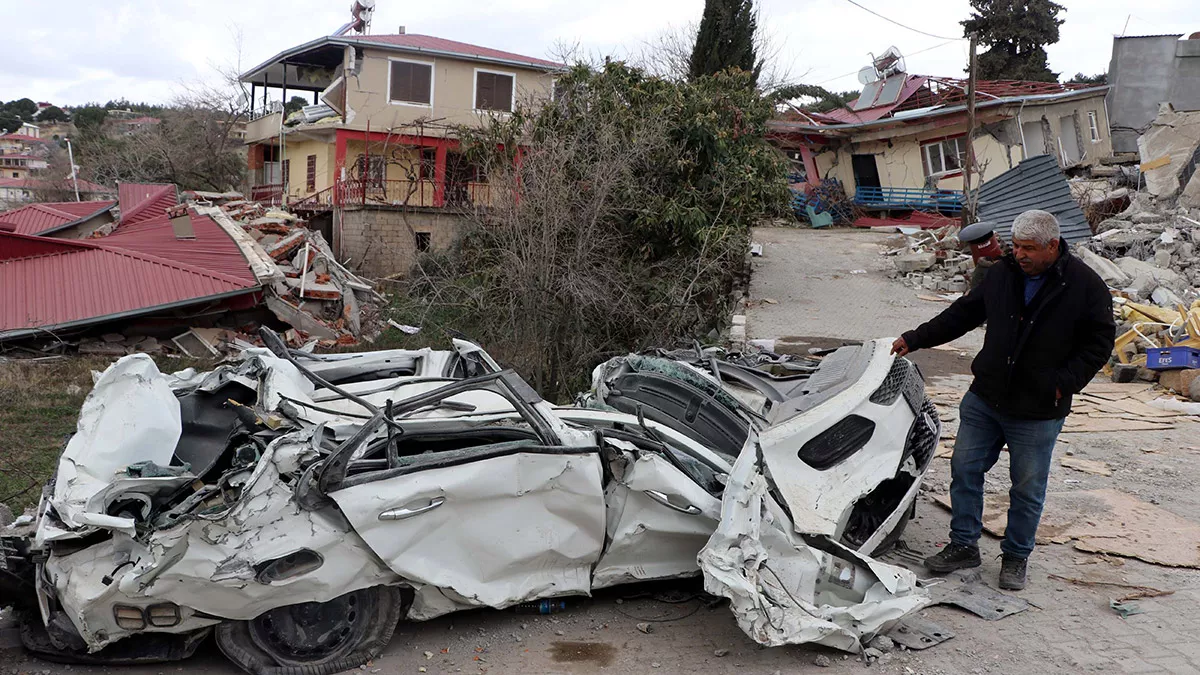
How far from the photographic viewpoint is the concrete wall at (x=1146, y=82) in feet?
113

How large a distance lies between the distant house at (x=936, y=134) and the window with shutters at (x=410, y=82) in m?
11.7

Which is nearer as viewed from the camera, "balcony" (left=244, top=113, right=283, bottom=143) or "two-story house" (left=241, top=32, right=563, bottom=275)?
"two-story house" (left=241, top=32, right=563, bottom=275)

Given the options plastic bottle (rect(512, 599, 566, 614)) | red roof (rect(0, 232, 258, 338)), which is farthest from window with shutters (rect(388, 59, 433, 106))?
plastic bottle (rect(512, 599, 566, 614))

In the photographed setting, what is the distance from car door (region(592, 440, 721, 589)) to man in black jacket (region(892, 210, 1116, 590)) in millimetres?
1585

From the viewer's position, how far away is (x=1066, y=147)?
32.4m

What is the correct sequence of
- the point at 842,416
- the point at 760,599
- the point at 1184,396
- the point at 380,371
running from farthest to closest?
the point at 1184,396 → the point at 380,371 → the point at 842,416 → the point at 760,599

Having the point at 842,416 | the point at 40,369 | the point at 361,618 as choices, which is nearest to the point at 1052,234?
the point at 842,416

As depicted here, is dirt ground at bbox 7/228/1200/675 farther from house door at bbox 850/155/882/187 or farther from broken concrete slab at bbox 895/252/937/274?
house door at bbox 850/155/882/187

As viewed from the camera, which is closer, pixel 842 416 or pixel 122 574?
pixel 122 574

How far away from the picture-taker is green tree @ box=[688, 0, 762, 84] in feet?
86.4

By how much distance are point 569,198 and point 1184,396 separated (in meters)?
7.65

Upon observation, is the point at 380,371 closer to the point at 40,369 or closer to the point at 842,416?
the point at 842,416

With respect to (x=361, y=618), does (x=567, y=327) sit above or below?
above

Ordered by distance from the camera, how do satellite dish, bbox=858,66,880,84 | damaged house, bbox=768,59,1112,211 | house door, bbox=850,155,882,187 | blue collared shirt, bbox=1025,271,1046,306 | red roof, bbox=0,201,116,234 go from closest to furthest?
1. blue collared shirt, bbox=1025,271,1046,306
2. red roof, bbox=0,201,116,234
3. damaged house, bbox=768,59,1112,211
4. house door, bbox=850,155,882,187
5. satellite dish, bbox=858,66,880,84
